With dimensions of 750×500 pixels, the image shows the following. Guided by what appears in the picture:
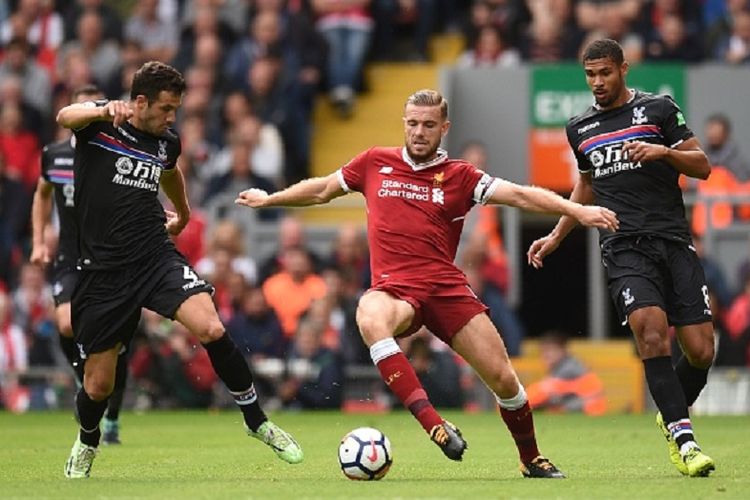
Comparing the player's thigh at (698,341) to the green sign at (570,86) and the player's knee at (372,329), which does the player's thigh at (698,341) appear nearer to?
the player's knee at (372,329)

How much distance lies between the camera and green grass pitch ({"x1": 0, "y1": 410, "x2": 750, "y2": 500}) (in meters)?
10.4

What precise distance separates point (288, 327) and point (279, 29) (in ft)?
14.9

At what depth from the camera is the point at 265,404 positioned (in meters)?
20.3

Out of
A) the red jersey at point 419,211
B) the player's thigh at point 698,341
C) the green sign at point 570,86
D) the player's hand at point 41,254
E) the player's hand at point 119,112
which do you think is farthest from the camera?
the green sign at point 570,86

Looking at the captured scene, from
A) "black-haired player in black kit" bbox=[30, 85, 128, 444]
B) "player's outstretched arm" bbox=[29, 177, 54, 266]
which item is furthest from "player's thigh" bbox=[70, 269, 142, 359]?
"player's outstretched arm" bbox=[29, 177, 54, 266]

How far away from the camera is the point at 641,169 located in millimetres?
11672

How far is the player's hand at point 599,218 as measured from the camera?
10.7 m

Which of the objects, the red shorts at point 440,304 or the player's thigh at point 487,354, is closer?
the player's thigh at point 487,354

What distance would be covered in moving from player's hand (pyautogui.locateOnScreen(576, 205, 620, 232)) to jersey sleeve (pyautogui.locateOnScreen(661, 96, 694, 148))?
1018mm

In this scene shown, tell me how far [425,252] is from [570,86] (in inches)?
417

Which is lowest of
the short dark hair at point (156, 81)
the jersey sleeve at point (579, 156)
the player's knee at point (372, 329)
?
the player's knee at point (372, 329)

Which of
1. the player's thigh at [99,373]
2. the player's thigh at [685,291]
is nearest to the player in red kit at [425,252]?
the player's thigh at [685,291]

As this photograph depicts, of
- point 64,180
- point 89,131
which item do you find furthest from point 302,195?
point 64,180

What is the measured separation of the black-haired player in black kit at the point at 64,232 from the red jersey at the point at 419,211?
11.8 ft
